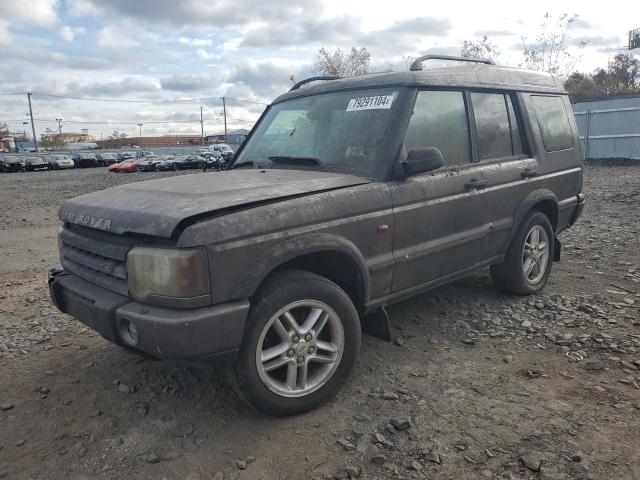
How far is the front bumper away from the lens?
2508 mm

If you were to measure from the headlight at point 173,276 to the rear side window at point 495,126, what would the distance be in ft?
8.59

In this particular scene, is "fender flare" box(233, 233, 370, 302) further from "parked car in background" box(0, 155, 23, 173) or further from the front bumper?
"parked car in background" box(0, 155, 23, 173)

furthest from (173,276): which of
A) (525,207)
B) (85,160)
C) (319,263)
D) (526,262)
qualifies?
(85,160)

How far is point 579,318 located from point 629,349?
0.64m

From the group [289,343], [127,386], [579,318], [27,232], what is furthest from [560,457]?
[27,232]

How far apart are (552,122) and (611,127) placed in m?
18.2

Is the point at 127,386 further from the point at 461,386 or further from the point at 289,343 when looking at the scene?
the point at 461,386

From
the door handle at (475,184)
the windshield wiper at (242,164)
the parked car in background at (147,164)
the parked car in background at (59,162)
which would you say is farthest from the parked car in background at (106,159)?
the door handle at (475,184)

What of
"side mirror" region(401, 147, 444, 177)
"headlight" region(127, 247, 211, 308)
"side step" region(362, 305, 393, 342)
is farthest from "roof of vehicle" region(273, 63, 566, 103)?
"headlight" region(127, 247, 211, 308)

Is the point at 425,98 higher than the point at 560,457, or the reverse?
the point at 425,98

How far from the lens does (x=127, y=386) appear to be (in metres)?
3.40

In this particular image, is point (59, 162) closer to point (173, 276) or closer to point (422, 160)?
point (422, 160)

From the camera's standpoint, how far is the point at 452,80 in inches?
158

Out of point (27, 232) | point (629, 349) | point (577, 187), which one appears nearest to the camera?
point (629, 349)
